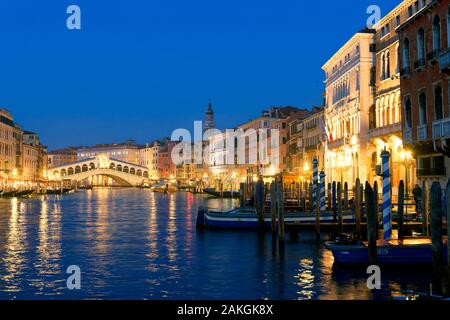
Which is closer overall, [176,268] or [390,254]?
[390,254]

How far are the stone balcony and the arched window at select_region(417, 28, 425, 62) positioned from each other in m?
7.31

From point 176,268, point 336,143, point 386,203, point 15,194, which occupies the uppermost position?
point 336,143

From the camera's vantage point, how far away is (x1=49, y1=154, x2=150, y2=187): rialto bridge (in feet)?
340

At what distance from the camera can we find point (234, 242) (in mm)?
17391

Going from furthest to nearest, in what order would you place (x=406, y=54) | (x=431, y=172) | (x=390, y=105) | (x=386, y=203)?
1. (x=390, y=105)
2. (x=406, y=54)
3. (x=431, y=172)
4. (x=386, y=203)

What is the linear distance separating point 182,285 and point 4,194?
44.5 meters

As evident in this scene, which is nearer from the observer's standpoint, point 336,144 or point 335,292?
point 335,292

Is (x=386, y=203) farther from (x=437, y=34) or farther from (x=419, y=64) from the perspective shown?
(x=419, y=64)

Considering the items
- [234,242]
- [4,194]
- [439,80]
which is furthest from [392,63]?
[4,194]

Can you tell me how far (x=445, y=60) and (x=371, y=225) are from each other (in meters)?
6.47

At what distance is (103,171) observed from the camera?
103688mm

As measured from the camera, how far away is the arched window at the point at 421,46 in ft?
58.4

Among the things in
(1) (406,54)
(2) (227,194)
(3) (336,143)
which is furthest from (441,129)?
(2) (227,194)
